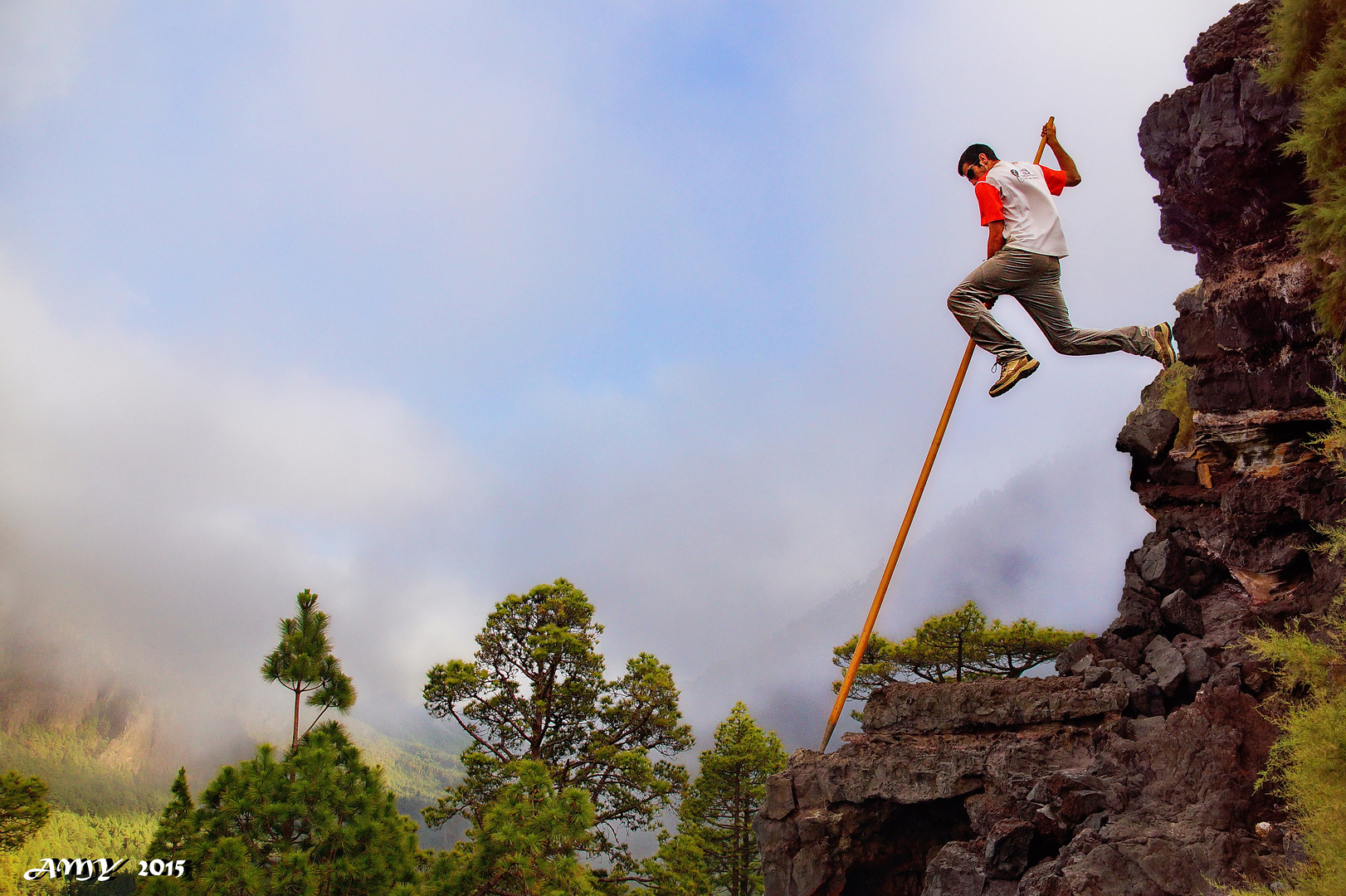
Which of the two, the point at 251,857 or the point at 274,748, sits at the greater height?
the point at 274,748

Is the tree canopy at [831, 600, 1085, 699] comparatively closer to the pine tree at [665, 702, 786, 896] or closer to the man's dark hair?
the pine tree at [665, 702, 786, 896]

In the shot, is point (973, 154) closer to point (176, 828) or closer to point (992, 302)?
→ point (992, 302)

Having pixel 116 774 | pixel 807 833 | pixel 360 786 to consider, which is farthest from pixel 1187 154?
pixel 116 774

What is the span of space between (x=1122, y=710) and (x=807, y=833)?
5089 mm

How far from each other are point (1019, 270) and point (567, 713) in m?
16.6

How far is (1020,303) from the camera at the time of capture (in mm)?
8117

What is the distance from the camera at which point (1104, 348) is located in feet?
25.4

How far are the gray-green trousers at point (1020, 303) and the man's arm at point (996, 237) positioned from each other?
0.10 meters

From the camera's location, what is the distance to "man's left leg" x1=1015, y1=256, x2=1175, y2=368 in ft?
25.3

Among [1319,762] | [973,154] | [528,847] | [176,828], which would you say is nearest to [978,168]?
[973,154]

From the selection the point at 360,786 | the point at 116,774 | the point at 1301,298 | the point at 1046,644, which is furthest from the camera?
the point at 116,774

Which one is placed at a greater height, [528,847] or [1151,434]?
[1151,434]

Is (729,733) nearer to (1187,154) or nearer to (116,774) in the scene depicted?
(1187,154)

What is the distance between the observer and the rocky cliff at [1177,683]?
342 inches
